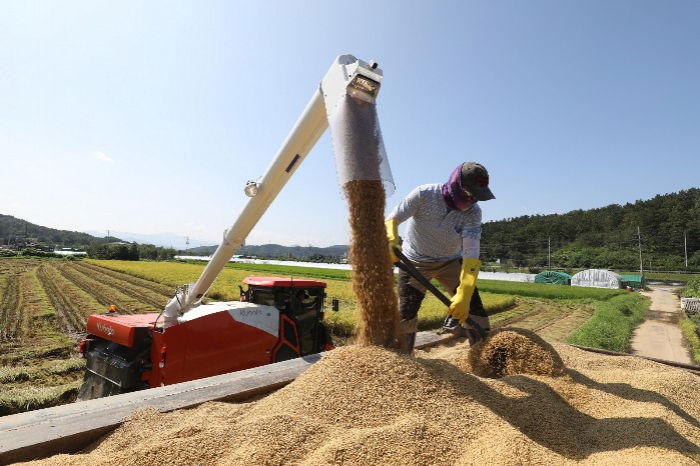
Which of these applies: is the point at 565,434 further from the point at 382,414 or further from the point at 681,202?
the point at 681,202

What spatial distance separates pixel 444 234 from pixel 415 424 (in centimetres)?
203

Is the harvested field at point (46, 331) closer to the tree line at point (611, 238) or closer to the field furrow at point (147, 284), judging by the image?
the field furrow at point (147, 284)

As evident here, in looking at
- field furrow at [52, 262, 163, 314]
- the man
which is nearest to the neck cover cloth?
the man

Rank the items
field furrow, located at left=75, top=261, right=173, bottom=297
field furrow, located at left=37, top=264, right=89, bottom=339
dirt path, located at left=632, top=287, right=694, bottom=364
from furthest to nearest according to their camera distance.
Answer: field furrow, located at left=75, top=261, right=173, bottom=297 → field furrow, located at left=37, top=264, right=89, bottom=339 → dirt path, located at left=632, top=287, right=694, bottom=364

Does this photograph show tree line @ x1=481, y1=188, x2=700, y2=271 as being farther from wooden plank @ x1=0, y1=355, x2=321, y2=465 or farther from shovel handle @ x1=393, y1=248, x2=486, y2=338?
wooden plank @ x1=0, y1=355, x2=321, y2=465

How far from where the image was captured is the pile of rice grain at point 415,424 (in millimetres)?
1644

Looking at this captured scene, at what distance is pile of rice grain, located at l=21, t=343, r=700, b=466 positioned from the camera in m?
1.64

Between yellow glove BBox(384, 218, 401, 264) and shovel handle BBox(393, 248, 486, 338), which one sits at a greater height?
yellow glove BBox(384, 218, 401, 264)

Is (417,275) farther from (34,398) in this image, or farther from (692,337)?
(692,337)

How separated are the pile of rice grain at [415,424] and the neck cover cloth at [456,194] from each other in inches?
55.0

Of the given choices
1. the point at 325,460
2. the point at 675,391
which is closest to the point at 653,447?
the point at 675,391

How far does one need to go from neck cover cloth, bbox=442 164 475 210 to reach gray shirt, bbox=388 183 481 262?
0.31 feet

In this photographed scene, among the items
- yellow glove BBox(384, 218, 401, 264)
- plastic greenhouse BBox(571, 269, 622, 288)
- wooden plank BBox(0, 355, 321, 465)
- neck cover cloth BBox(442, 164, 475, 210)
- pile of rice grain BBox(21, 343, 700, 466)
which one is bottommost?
plastic greenhouse BBox(571, 269, 622, 288)

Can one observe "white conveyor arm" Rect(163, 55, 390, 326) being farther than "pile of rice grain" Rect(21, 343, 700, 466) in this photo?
Yes
